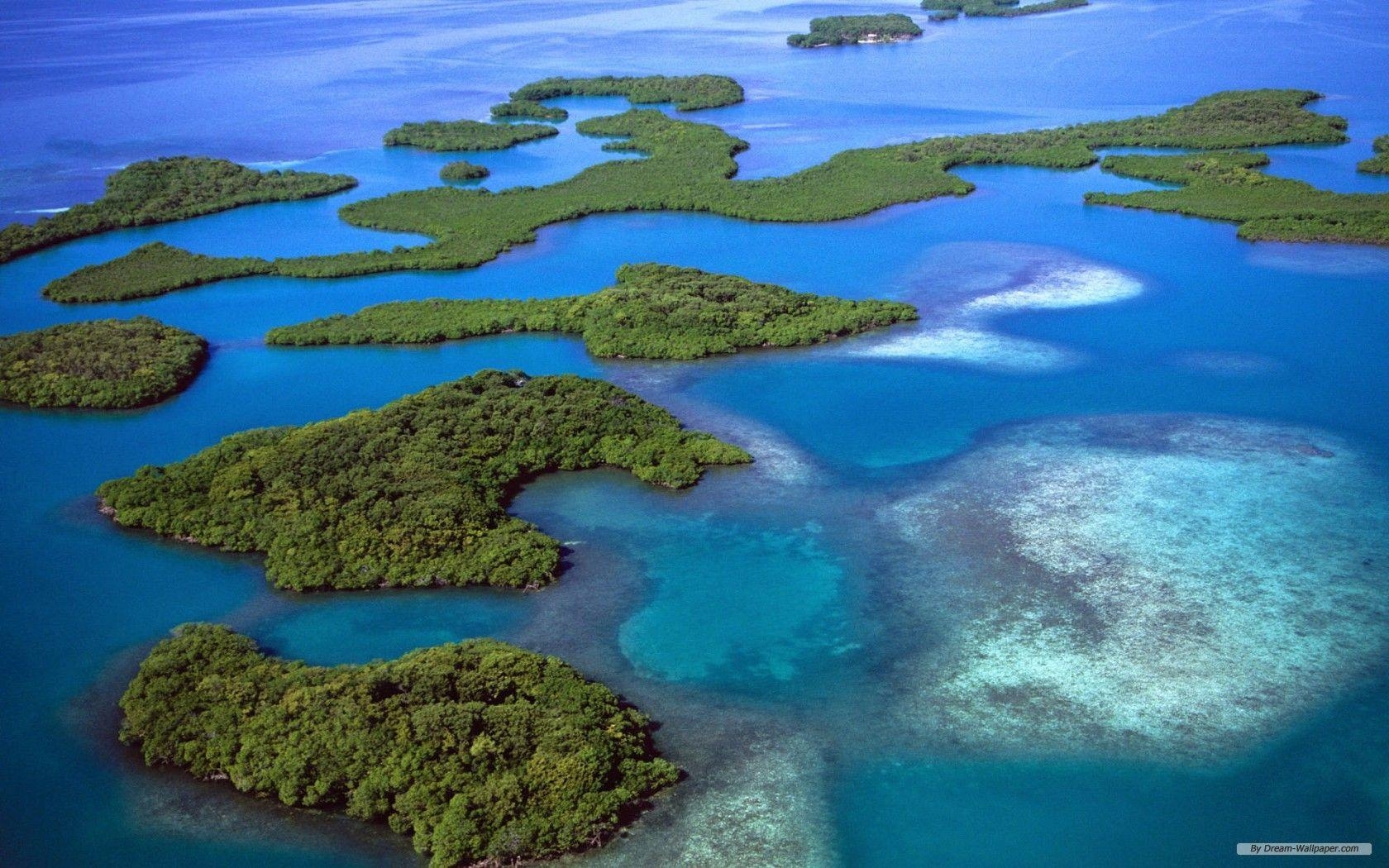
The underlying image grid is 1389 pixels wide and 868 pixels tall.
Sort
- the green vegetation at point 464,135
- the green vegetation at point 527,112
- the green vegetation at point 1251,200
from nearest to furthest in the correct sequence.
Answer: the green vegetation at point 1251,200
the green vegetation at point 464,135
the green vegetation at point 527,112

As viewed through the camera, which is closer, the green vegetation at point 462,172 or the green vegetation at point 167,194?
the green vegetation at point 167,194

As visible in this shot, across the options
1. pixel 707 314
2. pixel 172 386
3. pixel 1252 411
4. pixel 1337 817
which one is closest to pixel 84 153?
pixel 172 386

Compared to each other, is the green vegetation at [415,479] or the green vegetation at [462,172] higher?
the green vegetation at [462,172]

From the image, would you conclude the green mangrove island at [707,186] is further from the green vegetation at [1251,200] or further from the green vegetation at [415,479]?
the green vegetation at [415,479]

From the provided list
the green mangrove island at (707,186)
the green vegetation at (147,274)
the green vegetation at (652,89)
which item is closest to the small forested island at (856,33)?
the green vegetation at (652,89)

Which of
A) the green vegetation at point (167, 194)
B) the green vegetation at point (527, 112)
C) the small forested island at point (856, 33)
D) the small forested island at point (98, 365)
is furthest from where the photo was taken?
the small forested island at point (856, 33)

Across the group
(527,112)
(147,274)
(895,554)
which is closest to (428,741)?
(895,554)

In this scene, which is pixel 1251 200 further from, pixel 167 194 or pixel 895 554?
pixel 167 194

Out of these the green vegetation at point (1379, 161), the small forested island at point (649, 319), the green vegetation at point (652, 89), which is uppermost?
the green vegetation at point (652, 89)
